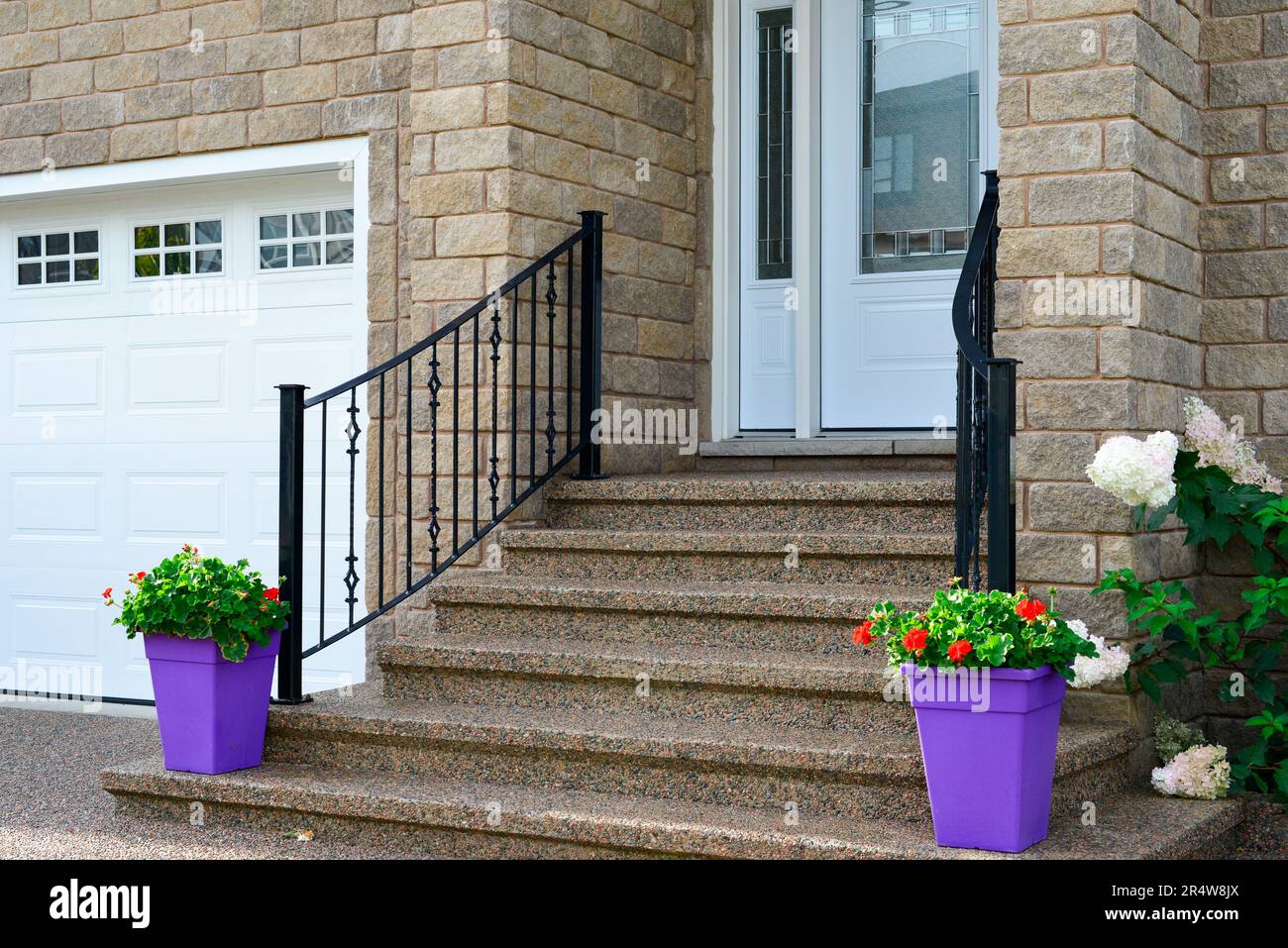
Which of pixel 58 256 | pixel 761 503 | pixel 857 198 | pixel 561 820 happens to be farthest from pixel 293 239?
pixel 561 820

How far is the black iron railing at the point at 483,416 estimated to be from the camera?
486 cm

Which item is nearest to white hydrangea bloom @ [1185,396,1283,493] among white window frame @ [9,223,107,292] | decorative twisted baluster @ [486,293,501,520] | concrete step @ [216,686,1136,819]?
concrete step @ [216,686,1136,819]

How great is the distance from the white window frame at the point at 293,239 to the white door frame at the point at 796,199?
4.57ft

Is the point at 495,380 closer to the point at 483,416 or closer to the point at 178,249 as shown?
the point at 483,416

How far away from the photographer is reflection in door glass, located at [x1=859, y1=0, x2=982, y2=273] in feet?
17.9

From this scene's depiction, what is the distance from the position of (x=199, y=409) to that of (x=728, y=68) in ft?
8.01

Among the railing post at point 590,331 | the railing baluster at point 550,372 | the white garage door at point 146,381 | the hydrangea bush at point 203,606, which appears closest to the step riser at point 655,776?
the hydrangea bush at point 203,606

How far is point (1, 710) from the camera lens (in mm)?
6090

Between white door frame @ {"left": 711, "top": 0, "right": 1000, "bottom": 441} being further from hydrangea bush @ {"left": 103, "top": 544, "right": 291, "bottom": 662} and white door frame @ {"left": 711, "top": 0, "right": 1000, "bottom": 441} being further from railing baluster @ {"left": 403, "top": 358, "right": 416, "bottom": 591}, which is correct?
hydrangea bush @ {"left": 103, "top": 544, "right": 291, "bottom": 662}

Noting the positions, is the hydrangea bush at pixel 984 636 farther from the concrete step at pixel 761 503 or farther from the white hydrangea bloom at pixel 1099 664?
the concrete step at pixel 761 503

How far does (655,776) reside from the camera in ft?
12.6

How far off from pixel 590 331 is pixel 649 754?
1.85 m

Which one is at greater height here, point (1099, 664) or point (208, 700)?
point (1099, 664)

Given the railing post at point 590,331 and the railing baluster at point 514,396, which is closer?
the railing baluster at point 514,396
